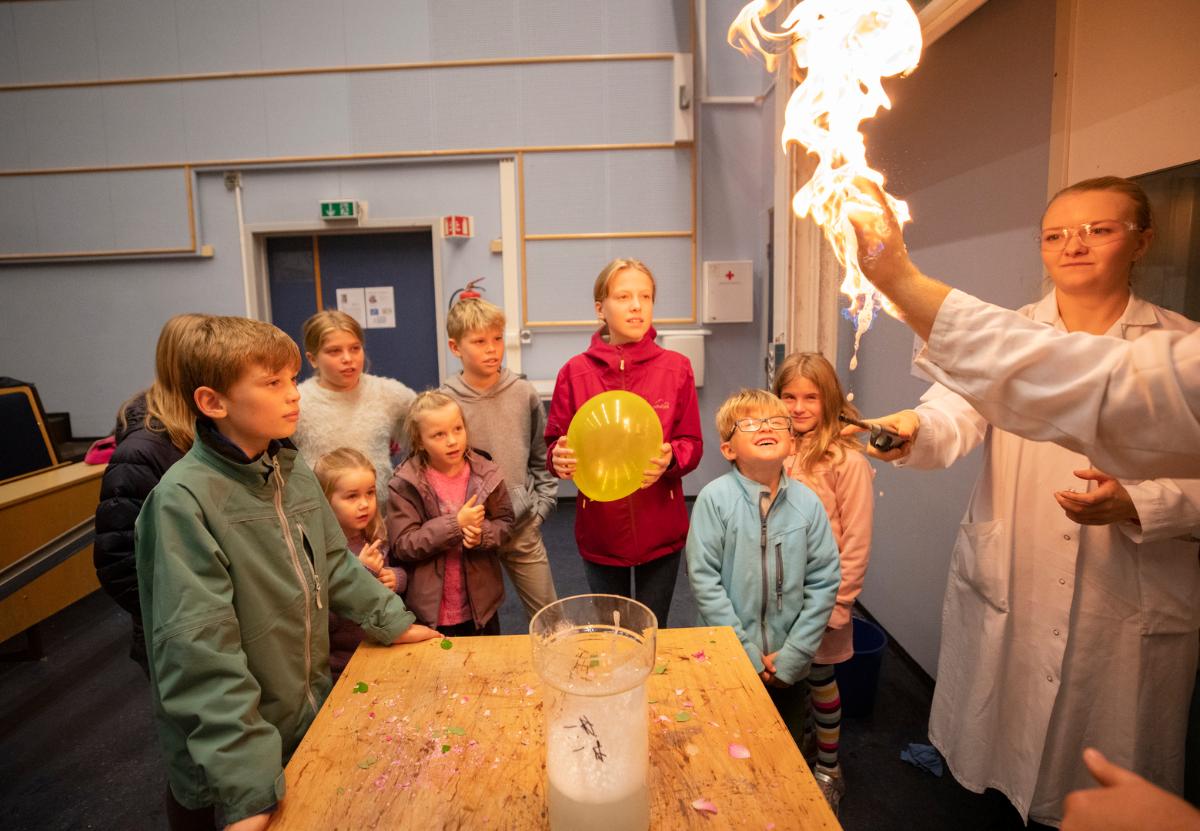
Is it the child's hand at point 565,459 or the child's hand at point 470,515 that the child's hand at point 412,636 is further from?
the child's hand at point 565,459

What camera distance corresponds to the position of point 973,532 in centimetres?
178

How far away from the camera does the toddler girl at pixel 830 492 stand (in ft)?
6.97

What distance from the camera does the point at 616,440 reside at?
1902mm

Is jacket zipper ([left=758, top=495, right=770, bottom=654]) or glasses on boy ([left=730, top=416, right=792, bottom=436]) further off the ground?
glasses on boy ([left=730, top=416, right=792, bottom=436])

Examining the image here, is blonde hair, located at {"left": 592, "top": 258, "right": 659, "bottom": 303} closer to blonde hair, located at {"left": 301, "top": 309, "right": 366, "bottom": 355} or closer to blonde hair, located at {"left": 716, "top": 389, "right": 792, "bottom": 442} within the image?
blonde hair, located at {"left": 716, "top": 389, "right": 792, "bottom": 442}

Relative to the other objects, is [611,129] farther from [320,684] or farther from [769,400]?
[320,684]

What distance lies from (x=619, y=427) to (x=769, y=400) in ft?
1.46

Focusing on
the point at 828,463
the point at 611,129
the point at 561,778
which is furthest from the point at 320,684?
the point at 611,129

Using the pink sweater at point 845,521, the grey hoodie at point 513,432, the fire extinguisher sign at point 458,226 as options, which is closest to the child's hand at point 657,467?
the pink sweater at point 845,521

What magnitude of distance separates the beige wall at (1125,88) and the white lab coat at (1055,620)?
17.6 inches

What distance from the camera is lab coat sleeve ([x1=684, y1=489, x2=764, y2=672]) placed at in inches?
70.2

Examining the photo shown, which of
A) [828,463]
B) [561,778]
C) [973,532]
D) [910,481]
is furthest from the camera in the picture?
[910,481]

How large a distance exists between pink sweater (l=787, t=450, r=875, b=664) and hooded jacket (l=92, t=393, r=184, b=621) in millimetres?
1893

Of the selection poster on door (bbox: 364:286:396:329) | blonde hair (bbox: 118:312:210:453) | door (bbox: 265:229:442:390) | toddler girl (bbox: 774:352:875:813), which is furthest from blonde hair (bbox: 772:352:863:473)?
poster on door (bbox: 364:286:396:329)
